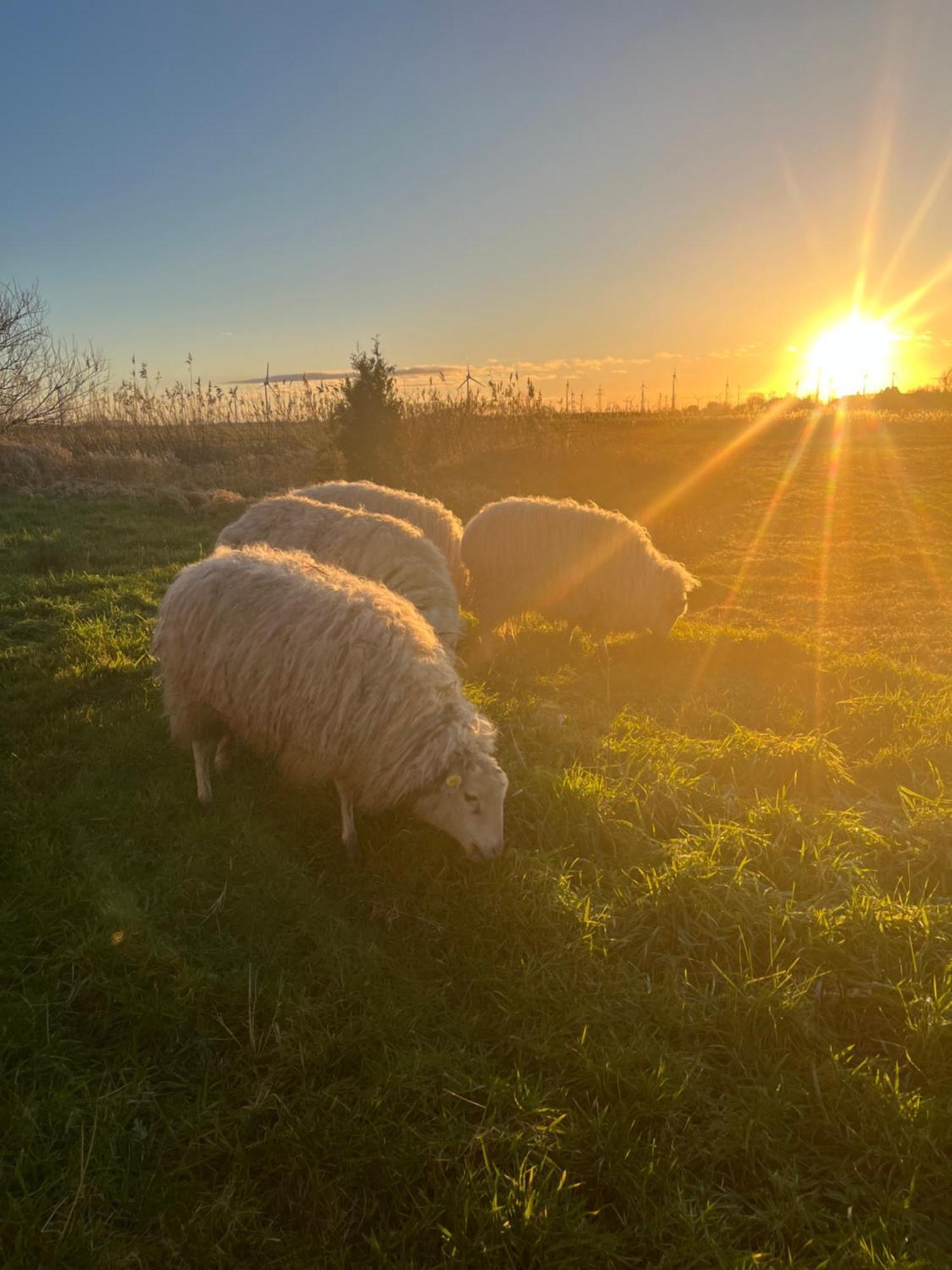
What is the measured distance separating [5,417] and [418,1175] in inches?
835

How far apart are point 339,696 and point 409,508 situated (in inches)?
158

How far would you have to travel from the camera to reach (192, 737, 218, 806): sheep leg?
4305 mm

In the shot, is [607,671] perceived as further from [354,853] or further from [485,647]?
[354,853]

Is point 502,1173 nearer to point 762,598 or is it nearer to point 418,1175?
point 418,1175

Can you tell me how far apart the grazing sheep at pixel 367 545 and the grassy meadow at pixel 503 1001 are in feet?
3.68

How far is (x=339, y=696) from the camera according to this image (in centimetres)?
384

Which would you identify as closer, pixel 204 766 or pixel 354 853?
pixel 354 853

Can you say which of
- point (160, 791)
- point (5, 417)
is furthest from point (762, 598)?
point (5, 417)

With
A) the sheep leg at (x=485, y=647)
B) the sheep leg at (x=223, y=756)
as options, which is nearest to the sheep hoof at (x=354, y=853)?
the sheep leg at (x=223, y=756)

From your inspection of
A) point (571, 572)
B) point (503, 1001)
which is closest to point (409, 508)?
point (571, 572)

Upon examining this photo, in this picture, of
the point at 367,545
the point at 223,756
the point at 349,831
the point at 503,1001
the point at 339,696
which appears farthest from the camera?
the point at 367,545

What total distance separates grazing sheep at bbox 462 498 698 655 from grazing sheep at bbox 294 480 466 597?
11.0 inches

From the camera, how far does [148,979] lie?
3.05 m

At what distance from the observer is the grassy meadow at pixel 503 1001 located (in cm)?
227
